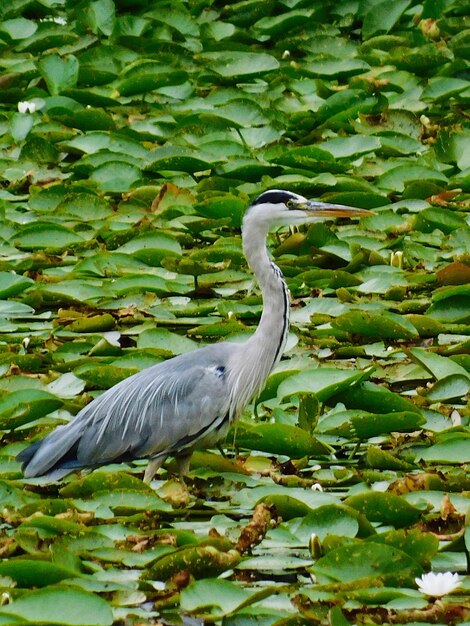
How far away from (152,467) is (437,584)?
1.58m

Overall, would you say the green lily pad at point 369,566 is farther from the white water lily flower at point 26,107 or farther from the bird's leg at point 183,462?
the white water lily flower at point 26,107

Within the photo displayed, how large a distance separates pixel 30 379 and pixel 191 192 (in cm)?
242

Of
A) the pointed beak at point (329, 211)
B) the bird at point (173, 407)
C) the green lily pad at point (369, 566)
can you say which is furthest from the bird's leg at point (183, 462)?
the green lily pad at point (369, 566)

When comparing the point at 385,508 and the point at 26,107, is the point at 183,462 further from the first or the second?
the point at 26,107

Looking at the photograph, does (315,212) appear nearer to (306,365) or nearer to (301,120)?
(306,365)

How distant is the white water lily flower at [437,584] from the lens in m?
3.58

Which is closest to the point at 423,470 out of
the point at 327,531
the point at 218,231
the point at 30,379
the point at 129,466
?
the point at 327,531

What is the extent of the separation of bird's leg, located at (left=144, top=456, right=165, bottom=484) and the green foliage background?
0.08 m

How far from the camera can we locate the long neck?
509 centimetres

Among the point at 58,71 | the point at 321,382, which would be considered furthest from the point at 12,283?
the point at 58,71

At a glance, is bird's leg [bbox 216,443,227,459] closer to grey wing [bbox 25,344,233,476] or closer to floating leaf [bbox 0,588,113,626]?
grey wing [bbox 25,344,233,476]

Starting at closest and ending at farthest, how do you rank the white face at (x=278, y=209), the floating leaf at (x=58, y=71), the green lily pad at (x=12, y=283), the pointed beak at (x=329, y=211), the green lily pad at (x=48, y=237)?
the white face at (x=278, y=209)
the pointed beak at (x=329, y=211)
the green lily pad at (x=12, y=283)
the green lily pad at (x=48, y=237)
the floating leaf at (x=58, y=71)

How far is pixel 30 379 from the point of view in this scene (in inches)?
210

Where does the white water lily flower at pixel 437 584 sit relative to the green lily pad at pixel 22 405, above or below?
below
